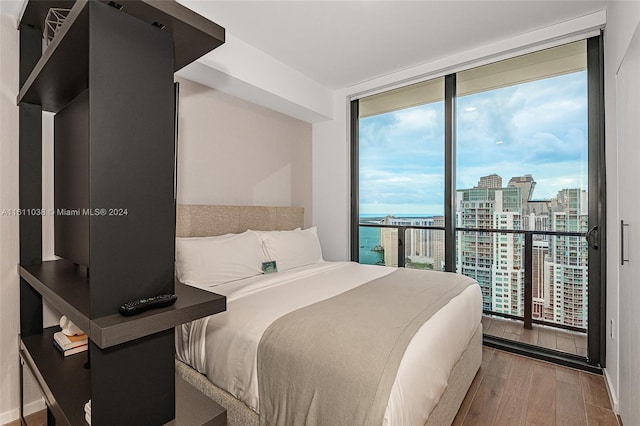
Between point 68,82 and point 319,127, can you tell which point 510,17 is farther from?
point 68,82

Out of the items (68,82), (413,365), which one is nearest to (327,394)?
(413,365)

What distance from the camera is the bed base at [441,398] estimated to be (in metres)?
1.52

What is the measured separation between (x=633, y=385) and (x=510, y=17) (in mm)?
2527

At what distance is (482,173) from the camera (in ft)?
10.5

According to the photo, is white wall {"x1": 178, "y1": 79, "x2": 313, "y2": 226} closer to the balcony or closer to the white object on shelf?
the white object on shelf

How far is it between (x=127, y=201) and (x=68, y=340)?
1236 millimetres

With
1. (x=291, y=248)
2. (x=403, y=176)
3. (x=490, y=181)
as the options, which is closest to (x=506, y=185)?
(x=490, y=181)

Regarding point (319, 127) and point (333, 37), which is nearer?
point (333, 37)

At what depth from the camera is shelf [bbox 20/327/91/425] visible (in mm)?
1300

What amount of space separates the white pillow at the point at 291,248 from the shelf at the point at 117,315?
154cm

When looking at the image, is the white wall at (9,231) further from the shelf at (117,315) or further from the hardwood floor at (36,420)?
the shelf at (117,315)

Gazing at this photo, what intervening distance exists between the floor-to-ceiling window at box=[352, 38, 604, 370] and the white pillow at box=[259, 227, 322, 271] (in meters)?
1.02

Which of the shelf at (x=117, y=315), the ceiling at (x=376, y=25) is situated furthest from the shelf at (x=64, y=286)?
the ceiling at (x=376, y=25)

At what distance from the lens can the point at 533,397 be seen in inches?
85.3
